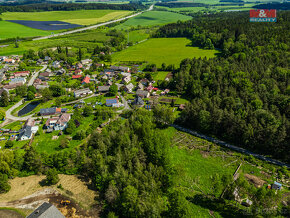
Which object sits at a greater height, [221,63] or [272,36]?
[272,36]

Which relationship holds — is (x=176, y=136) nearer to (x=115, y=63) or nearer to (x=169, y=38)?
(x=115, y=63)

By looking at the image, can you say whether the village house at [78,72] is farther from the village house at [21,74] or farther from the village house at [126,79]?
the village house at [126,79]

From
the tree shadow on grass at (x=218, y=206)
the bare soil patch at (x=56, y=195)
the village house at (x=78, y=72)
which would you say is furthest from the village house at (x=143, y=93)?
the tree shadow on grass at (x=218, y=206)

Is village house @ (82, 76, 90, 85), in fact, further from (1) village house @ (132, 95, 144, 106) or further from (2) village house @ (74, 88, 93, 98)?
(1) village house @ (132, 95, 144, 106)

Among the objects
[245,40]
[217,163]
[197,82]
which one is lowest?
[217,163]

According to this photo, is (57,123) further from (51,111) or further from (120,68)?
(120,68)

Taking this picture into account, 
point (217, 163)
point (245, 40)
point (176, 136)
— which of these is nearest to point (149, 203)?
point (217, 163)

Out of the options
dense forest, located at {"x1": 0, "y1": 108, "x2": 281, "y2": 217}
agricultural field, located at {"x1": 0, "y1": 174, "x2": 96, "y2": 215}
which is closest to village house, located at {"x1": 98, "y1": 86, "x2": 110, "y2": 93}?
dense forest, located at {"x1": 0, "y1": 108, "x2": 281, "y2": 217}
